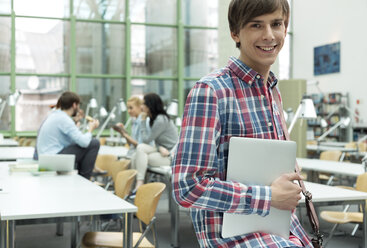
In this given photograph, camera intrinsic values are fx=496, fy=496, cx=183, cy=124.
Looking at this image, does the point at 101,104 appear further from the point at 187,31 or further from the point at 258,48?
the point at 258,48

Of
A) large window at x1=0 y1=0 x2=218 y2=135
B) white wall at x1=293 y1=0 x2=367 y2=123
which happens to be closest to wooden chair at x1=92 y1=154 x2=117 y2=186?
large window at x1=0 y1=0 x2=218 y2=135

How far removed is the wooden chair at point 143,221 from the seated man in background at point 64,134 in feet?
6.27

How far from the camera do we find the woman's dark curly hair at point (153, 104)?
6.29 m

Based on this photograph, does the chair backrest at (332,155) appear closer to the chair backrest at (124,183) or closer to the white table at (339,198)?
the white table at (339,198)

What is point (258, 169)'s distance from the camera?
119cm

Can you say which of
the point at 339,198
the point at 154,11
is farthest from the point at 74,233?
the point at 154,11

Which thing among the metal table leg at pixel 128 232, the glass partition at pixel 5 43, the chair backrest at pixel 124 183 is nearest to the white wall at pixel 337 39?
the glass partition at pixel 5 43

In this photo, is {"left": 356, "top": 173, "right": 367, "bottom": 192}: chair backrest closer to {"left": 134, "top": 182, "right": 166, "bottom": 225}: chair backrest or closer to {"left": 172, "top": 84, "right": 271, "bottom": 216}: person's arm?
{"left": 134, "top": 182, "right": 166, "bottom": 225}: chair backrest

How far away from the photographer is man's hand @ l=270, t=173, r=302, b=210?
46.2 inches

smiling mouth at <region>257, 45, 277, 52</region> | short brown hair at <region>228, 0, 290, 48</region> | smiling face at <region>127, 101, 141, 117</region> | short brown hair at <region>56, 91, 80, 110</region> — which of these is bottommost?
smiling face at <region>127, 101, 141, 117</region>

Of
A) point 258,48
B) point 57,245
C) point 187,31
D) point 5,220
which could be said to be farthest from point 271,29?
point 187,31

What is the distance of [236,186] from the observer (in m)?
1.17

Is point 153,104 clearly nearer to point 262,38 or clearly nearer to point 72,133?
point 72,133

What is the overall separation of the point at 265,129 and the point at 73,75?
12068 mm
